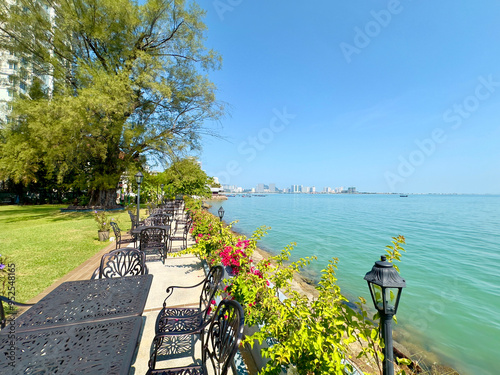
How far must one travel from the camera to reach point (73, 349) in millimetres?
1354

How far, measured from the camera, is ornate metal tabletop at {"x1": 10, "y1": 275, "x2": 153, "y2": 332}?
5.35 ft

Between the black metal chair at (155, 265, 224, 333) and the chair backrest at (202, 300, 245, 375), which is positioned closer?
the chair backrest at (202, 300, 245, 375)

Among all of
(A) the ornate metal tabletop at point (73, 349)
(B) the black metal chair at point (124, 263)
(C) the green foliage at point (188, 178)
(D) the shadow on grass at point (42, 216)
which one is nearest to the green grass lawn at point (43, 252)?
(B) the black metal chair at point (124, 263)

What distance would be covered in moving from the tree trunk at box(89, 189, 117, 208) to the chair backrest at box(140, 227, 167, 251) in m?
13.7

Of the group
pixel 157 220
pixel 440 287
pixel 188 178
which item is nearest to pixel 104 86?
pixel 188 178

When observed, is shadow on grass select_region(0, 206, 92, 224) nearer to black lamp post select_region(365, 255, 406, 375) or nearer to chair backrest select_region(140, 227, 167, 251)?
chair backrest select_region(140, 227, 167, 251)

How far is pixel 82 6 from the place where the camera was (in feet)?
42.9

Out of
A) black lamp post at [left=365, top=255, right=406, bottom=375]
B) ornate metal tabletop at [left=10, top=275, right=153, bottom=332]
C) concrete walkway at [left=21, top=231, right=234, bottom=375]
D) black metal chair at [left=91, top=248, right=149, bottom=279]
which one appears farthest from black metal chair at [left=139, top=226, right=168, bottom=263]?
black lamp post at [left=365, top=255, right=406, bottom=375]

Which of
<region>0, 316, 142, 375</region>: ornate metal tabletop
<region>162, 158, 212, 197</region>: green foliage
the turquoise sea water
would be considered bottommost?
the turquoise sea water

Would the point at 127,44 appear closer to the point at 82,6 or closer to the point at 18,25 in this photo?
the point at 82,6

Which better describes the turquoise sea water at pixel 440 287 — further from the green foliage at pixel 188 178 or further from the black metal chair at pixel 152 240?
the green foliage at pixel 188 178

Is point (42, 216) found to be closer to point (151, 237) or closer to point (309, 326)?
point (151, 237)

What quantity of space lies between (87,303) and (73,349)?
23.5 inches

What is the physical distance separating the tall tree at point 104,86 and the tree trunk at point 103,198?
7 cm
